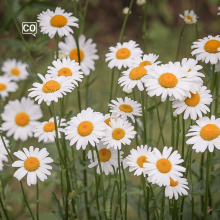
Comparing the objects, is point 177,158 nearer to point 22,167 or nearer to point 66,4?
point 22,167

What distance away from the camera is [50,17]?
954 millimetres

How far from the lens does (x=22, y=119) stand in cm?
146

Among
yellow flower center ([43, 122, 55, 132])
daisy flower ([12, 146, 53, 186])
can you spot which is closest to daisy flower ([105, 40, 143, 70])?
yellow flower center ([43, 122, 55, 132])

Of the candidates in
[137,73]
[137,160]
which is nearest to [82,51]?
[137,73]

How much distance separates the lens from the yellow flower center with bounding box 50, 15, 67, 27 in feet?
3.03

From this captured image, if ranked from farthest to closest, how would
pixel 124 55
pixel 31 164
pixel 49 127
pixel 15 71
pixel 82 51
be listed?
pixel 15 71
pixel 82 51
pixel 124 55
pixel 49 127
pixel 31 164

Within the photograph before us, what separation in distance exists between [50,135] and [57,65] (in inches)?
8.1

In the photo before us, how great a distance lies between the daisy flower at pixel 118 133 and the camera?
0.74m

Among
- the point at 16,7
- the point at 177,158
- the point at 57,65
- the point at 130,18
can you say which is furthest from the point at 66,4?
the point at 130,18

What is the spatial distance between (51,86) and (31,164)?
0.69 feet

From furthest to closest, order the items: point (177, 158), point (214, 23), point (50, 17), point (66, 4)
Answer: point (214, 23)
point (66, 4)
point (50, 17)
point (177, 158)

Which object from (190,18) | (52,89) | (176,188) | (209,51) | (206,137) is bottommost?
(176,188)

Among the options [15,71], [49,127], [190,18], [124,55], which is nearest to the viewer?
[49,127]

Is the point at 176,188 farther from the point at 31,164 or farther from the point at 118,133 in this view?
the point at 31,164
